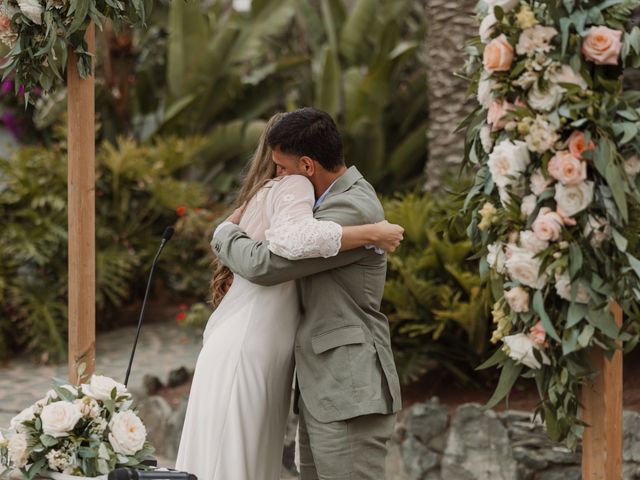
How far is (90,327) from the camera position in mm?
4031

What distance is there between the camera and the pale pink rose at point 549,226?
2799mm

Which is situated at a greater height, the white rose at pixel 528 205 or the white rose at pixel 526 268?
the white rose at pixel 528 205

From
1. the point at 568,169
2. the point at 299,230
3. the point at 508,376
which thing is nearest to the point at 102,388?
the point at 299,230

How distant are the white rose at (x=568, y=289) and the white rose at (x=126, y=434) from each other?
4.54 feet

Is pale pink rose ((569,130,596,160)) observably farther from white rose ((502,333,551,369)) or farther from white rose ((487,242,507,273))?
white rose ((502,333,551,369))

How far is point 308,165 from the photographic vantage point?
3674 millimetres

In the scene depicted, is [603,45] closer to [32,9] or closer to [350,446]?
[350,446]

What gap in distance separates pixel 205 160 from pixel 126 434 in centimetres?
777

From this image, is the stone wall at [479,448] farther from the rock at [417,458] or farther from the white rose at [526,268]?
the white rose at [526,268]

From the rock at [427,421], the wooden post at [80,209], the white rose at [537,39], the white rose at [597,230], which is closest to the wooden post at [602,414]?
the white rose at [597,230]

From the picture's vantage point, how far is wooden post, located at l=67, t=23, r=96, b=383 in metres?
3.95

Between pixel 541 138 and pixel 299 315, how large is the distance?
1.35m

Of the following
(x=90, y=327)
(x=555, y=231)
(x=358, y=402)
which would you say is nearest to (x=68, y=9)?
(x=90, y=327)

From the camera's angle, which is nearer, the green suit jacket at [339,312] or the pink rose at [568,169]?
the pink rose at [568,169]
